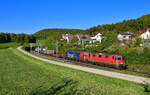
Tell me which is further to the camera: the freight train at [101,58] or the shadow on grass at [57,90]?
the freight train at [101,58]

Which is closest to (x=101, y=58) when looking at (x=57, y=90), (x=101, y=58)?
(x=101, y=58)

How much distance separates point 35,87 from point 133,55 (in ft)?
87.7

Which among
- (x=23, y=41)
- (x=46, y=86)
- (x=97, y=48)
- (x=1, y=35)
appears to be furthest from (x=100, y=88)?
(x=1, y=35)

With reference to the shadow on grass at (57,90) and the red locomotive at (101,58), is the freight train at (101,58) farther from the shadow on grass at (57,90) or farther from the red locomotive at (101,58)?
the shadow on grass at (57,90)

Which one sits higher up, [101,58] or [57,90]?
[101,58]

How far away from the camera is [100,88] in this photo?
37.6ft

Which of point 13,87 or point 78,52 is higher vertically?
point 78,52

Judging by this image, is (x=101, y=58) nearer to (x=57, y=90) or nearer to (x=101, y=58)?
(x=101, y=58)

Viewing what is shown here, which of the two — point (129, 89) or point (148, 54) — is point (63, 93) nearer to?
point (129, 89)

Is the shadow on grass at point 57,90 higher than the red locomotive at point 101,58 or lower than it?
lower

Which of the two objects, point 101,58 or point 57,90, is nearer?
point 57,90

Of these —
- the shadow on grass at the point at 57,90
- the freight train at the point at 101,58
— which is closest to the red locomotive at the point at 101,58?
the freight train at the point at 101,58

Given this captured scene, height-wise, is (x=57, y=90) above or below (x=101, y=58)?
below

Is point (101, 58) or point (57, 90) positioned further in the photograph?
point (101, 58)
